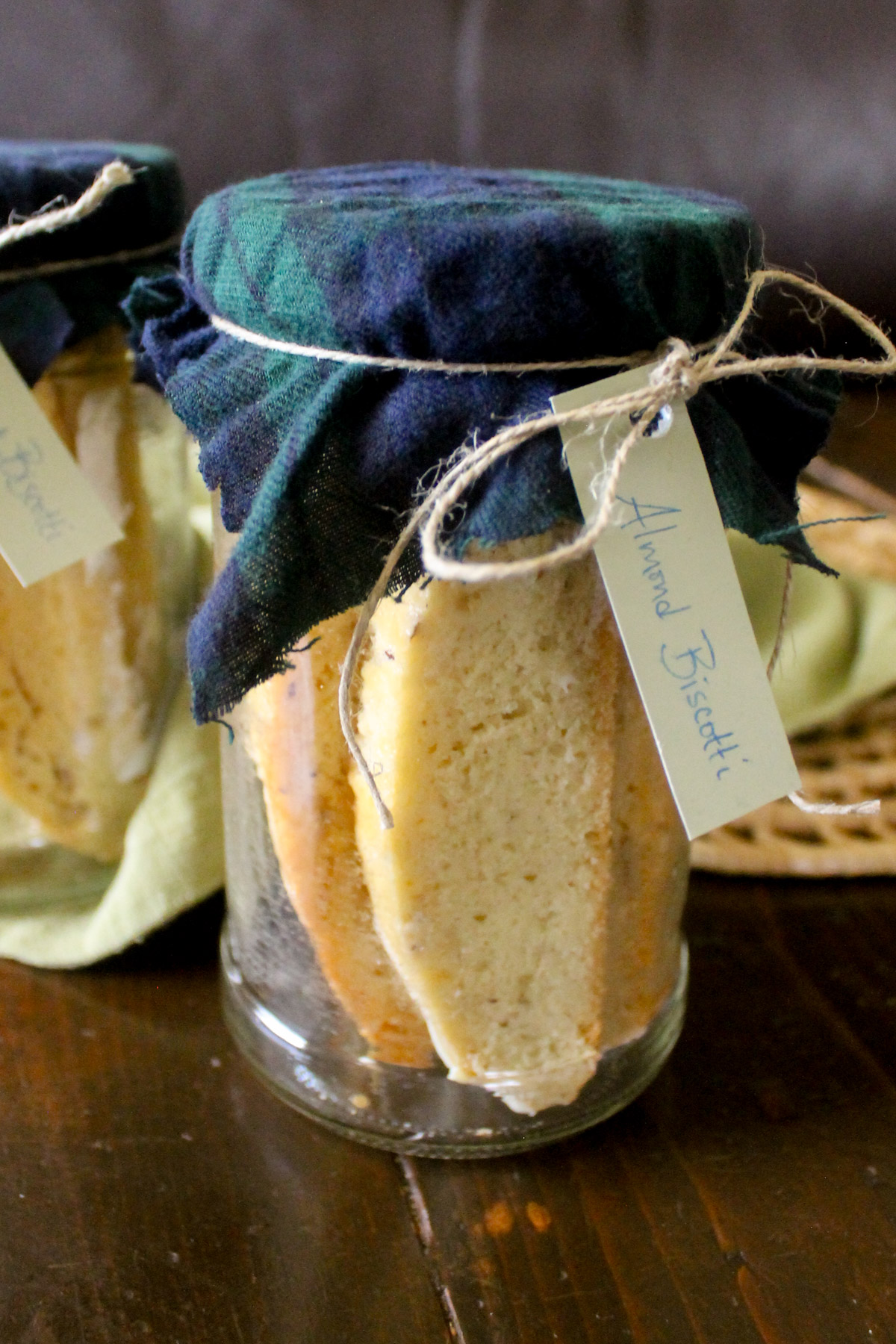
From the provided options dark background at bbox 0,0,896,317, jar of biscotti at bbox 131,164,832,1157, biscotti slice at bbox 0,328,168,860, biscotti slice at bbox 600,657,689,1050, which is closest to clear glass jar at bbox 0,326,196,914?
biscotti slice at bbox 0,328,168,860

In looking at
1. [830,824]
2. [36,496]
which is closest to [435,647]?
[36,496]

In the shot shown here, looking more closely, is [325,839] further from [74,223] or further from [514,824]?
[74,223]

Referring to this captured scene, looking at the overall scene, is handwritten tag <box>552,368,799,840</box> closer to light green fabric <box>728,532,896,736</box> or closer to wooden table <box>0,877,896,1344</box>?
wooden table <box>0,877,896,1344</box>

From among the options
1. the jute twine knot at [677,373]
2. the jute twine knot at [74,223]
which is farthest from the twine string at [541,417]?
the jute twine knot at [74,223]

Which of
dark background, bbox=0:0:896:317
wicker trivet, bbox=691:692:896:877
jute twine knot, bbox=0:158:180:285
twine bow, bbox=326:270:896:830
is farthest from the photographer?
dark background, bbox=0:0:896:317

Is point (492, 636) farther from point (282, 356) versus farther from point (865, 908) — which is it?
point (865, 908)

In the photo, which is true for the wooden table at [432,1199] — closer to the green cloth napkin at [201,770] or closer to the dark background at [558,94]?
the green cloth napkin at [201,770]
